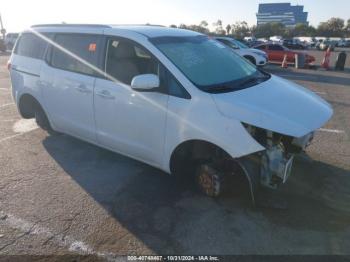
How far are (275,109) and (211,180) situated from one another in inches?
41.5

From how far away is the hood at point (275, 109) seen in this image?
3173 mm

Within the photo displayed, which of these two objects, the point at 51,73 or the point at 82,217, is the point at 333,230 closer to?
the point at 82,217

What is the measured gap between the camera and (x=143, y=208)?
369cm

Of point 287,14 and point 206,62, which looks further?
point 287,14

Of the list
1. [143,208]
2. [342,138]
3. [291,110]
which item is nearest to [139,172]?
[143,208]

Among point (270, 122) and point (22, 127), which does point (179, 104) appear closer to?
point (270, 122)

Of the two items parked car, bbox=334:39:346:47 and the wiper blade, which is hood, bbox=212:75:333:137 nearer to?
the wiper blade

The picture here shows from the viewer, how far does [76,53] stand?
15.5ft

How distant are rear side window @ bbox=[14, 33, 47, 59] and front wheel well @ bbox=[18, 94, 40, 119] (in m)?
0.70

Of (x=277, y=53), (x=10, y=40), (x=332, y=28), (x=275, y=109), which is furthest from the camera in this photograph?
(x=332, y=28)

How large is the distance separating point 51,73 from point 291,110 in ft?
11.5

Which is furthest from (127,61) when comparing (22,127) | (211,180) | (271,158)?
(22,127)

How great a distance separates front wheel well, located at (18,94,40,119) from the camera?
5641 millimetres

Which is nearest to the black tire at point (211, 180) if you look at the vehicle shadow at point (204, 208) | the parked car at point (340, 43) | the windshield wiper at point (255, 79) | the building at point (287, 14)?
the vehicle shadow at point (204, 208)
